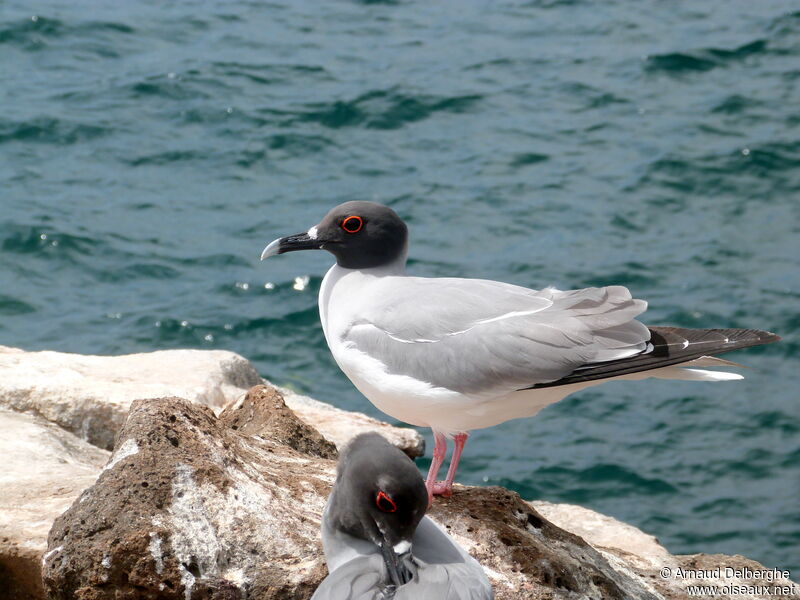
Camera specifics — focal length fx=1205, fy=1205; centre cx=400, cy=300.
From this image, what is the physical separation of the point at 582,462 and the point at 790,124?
6876 millimetres

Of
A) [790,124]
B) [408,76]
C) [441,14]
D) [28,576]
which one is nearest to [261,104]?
[408,76]

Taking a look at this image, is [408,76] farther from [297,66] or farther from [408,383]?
[408,383]

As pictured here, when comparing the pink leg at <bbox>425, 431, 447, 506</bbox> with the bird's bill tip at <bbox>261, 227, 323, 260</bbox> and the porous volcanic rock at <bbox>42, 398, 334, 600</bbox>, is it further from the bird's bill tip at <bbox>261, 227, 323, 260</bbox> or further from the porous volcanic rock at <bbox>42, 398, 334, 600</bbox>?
the bird's bill tip at <bbox>261, 227, 323, 260</bbox>

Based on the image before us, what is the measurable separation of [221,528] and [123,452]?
2.00 ft

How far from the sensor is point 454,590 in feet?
14.8

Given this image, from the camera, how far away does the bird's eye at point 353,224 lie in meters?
6.52

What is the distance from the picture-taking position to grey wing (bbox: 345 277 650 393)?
5695 mm

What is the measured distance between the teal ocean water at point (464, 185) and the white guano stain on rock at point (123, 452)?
6198 millimetres

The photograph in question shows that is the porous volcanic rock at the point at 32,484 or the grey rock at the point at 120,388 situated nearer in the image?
the porous volcanic rock at the point at 32,484

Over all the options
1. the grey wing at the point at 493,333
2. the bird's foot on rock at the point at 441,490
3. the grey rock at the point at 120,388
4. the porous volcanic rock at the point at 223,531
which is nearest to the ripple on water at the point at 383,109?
the grey rock at the point at 120,388

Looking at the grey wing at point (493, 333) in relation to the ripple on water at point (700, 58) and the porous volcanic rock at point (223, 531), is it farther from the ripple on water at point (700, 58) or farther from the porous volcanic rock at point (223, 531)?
the ripple on water at point (700, 58)

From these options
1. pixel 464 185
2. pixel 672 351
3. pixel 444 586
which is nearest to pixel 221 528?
pixel 444 586

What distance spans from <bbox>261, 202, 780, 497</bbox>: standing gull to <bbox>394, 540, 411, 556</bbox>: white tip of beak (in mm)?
1213

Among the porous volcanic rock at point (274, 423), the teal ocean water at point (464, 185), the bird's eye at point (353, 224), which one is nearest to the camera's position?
the bird's eye at point (353, 224)
